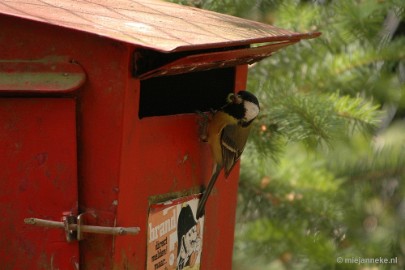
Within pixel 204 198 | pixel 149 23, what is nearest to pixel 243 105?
pixel 204 198

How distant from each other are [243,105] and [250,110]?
0.16 feet

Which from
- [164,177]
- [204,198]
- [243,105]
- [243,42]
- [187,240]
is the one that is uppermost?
[243,42]

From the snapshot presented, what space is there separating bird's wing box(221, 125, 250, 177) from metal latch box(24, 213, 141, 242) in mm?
609

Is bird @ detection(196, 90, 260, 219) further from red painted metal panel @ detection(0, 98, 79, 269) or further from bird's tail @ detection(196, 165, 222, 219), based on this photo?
red painted metal panel @ detection(0, 98, 79, 269)

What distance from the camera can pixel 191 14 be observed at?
8.68 feet

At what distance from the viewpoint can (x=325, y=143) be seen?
300 cm

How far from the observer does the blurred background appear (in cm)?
282

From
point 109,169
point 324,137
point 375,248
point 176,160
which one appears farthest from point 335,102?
point 109,169

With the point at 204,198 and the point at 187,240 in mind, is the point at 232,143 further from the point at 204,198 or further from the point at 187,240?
the point at 187,240

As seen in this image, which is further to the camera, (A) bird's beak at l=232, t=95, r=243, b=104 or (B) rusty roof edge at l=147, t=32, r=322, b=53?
(A) bird's beak at l=232, t=95, r=243, b=104

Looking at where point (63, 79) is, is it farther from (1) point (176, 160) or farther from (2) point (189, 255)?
(2) point (189, 255)

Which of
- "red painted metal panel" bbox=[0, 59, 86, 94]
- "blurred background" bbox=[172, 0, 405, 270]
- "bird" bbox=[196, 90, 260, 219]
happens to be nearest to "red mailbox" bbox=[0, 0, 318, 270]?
"red painted metal panel" bbox=[0, 59, 86, 94]

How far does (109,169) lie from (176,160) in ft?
1.05

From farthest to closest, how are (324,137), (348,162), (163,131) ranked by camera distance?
(348,162)
(324,137)
(163,131)
